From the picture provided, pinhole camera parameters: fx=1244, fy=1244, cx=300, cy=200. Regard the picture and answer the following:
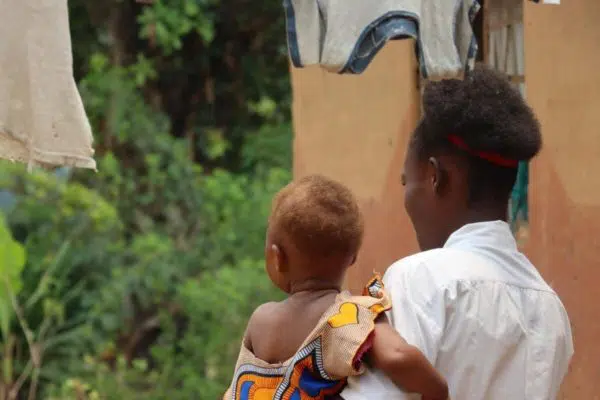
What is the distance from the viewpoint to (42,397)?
911cm

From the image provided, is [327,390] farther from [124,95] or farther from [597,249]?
[124,95]

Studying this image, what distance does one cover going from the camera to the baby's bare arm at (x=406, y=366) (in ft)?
8.10

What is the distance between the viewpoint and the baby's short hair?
2646mm

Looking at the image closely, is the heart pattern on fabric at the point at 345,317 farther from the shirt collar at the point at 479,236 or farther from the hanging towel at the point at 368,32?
the hanging towel at the point at 368,32

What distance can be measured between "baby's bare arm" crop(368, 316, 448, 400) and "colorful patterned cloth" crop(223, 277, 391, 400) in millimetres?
33

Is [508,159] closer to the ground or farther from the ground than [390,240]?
farther from the ground

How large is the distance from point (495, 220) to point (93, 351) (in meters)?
6.89

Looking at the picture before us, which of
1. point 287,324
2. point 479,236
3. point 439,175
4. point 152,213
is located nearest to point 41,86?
point 287,324

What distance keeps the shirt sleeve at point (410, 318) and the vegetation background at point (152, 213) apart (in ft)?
20.7

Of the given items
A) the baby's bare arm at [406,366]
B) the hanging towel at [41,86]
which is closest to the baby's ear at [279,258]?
the baby's bare arm at [406,366]

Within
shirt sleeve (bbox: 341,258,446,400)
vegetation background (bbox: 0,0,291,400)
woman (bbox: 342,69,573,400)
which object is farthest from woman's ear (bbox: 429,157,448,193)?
vegetation background (bbox: 0,0,291,400)

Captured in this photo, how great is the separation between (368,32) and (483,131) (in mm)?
361

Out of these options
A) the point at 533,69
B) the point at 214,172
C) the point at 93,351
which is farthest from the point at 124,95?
the point at 533,69

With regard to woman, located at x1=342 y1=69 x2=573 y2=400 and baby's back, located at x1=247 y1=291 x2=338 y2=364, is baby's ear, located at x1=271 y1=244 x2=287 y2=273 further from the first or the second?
woman, located at x1=342 y1=69 x2=573 y2=400
